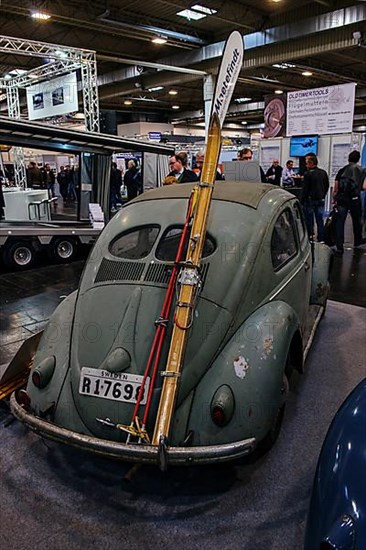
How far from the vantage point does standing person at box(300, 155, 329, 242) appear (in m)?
7.23

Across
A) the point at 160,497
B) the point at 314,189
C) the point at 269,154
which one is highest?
the point at 269,154

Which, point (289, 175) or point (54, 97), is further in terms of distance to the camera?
point (289, 175)

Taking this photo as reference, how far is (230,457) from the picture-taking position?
1.88m

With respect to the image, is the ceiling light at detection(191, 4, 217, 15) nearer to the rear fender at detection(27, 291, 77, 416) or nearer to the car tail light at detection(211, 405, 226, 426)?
the rear fender at detection(27, 291, 77, 416)

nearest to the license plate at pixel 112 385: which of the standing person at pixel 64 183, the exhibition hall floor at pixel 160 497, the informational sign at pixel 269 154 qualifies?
the exhibition hall floor at pixel 160 497

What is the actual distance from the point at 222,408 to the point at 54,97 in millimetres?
10932

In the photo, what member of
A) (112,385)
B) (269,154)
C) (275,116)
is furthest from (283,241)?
(275,116)

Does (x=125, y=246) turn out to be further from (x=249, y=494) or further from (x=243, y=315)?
(x=249, y=494)

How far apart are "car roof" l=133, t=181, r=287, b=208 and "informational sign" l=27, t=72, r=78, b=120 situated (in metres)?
8.36

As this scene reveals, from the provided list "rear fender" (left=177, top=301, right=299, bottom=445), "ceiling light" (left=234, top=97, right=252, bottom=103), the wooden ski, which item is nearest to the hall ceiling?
"ceiling light" (left=234, top=97, right=252, bottom=103)

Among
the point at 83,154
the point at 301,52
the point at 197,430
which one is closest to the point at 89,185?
the point at 83,154

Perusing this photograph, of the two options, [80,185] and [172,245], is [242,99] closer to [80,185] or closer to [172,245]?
[80,185]

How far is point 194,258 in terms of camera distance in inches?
92.5

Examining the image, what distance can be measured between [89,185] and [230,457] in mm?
6230
